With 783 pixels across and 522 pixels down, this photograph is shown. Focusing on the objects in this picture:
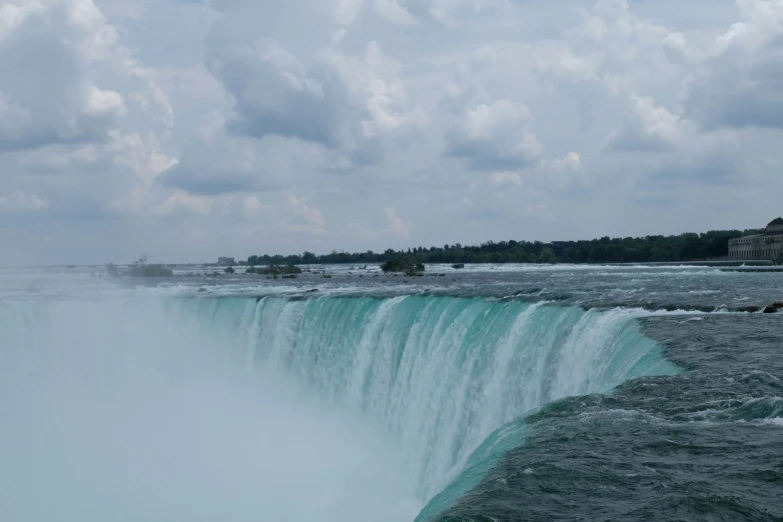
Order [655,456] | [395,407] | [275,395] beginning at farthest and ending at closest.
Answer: [275,395] → [395,407] → [655,456]

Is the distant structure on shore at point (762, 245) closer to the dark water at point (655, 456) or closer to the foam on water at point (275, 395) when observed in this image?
the foam on water at point (275, 395)

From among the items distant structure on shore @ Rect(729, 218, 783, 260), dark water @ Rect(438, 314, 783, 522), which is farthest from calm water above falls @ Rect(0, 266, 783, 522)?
distant structure on shore @ Rect(729, 218, 783, 260)

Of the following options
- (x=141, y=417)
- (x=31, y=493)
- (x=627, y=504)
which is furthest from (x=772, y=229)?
(x=627, y=504)

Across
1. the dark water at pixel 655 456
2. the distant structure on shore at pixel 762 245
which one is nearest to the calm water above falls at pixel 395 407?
the dark water at pixel 655 456

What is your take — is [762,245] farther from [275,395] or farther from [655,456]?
[655,456]

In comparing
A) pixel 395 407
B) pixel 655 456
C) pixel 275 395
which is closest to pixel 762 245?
pixel 275 395

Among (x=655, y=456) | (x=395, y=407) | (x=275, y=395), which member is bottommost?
(x=275, y=395)

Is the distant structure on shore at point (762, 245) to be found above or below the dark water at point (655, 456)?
above
